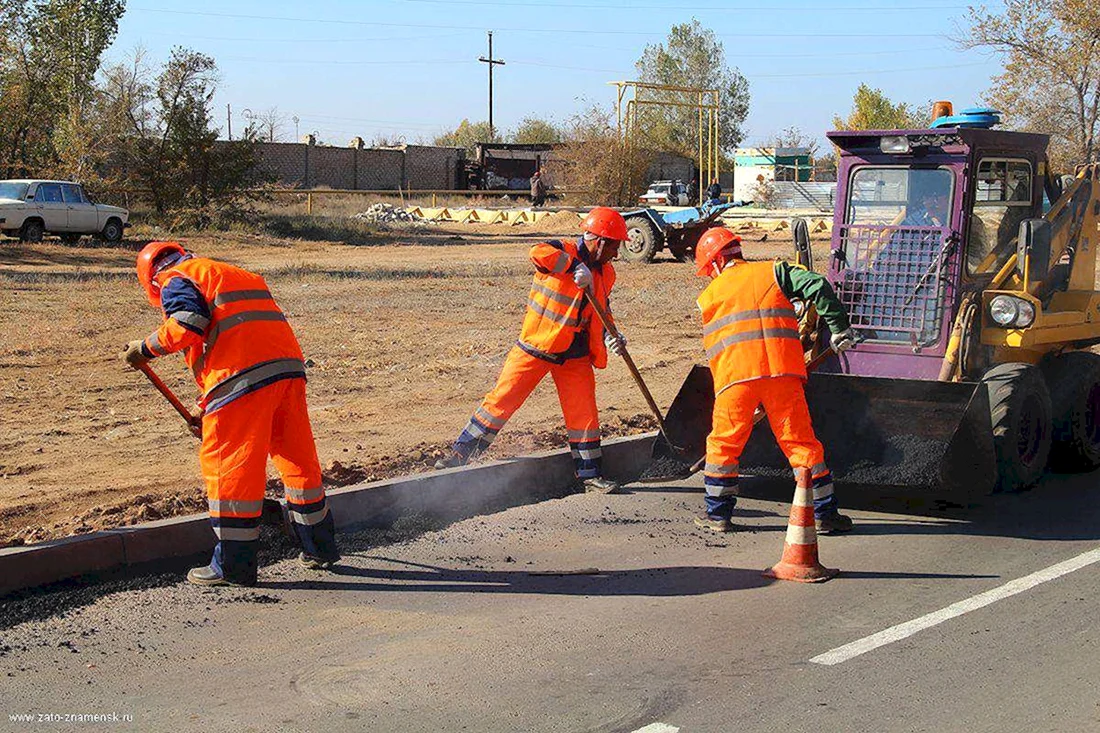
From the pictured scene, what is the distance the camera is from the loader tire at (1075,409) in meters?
8.34

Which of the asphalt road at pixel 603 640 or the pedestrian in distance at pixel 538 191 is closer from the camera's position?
the asphalt road at pixel 603 640

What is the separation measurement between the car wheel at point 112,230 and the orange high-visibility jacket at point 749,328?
22.7 meters

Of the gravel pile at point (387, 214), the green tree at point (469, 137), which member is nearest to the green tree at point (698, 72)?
the green tree at point (469, 137)

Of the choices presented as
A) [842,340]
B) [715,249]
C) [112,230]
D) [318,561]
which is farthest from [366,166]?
[318,561]

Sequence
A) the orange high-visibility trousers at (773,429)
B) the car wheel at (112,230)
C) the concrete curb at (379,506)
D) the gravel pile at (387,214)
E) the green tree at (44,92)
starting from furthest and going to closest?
the gravel pile at (387,214)
the green tree at (44,92)
the car wheel at (112,230)
the orange high-visibility trousers at (773,429)
the concrete curb at (379,506)

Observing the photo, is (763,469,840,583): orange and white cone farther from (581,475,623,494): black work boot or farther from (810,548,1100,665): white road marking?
(581,475,623,494): black work boot

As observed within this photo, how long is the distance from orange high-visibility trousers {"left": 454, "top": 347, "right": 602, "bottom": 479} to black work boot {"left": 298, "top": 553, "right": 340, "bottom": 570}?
5.87 ft

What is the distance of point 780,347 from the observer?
6.75m

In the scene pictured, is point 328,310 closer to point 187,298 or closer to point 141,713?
point 187,298

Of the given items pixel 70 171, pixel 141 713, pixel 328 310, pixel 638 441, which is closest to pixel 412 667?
pixel 141 713

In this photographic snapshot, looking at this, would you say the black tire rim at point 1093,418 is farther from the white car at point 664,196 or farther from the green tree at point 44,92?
the white car at point 664,196

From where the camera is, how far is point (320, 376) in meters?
11.8

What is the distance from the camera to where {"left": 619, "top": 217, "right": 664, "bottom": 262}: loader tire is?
82.1ft

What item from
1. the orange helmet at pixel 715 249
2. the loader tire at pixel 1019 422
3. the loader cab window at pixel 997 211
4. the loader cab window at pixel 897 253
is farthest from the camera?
the loader cab window at pixel 997 211
